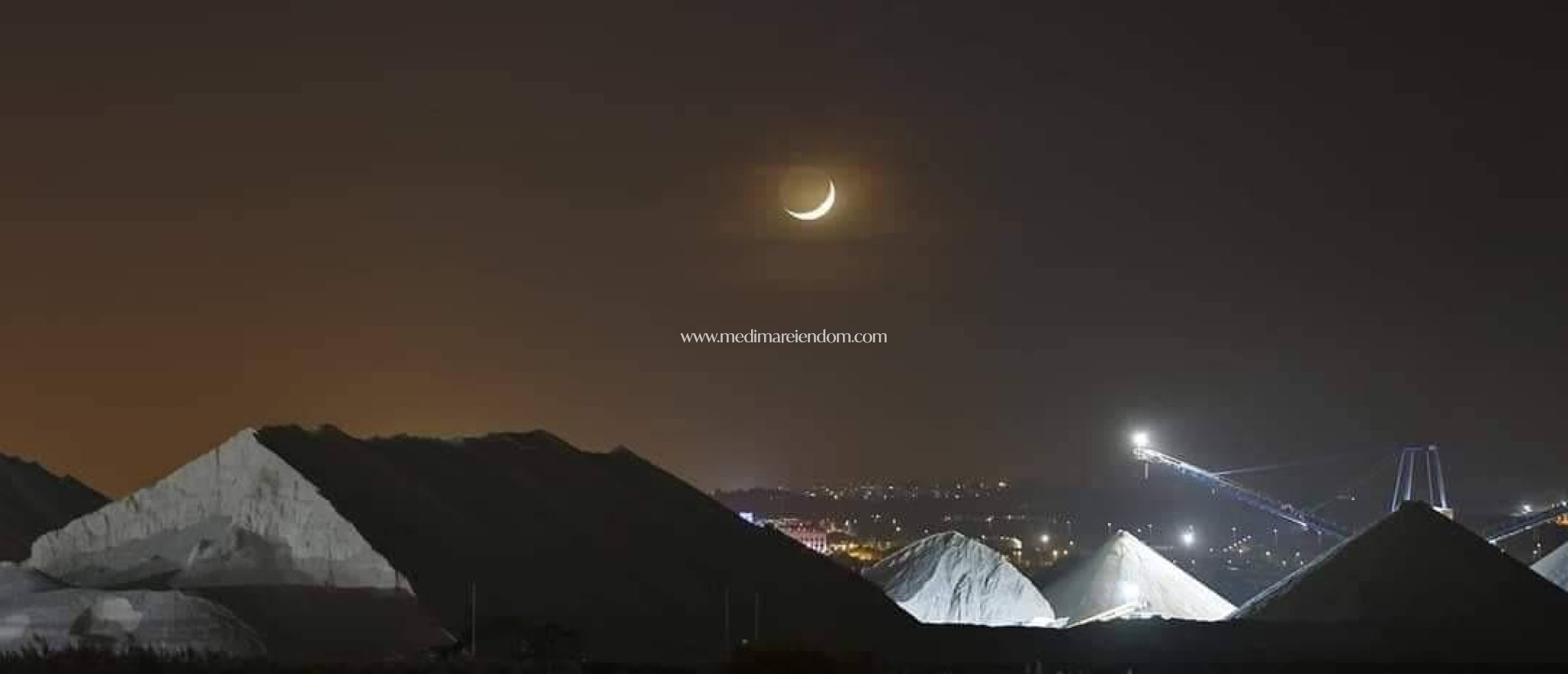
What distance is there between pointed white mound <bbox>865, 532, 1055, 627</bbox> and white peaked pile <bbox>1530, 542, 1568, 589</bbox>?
49.3ft

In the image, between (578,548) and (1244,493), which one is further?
(1244,493)

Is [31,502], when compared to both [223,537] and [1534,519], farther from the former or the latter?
[1534,519]

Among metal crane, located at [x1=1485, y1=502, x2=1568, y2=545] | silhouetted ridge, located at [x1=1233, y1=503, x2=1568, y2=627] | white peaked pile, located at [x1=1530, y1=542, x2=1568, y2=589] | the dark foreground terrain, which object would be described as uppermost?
metal crane, located at [x1=1485, y1=502, x2=1568, y2=545]

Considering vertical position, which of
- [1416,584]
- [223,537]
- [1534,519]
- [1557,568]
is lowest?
[1416,584]

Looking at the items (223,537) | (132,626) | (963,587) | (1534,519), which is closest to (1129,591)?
(963,587)

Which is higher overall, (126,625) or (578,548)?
(578,548)

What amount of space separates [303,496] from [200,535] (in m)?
2.31

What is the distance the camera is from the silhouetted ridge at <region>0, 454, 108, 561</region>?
54.1 m

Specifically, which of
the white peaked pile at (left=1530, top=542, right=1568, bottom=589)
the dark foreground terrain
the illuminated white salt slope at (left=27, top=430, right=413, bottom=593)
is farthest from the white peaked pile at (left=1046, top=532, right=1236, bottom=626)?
the illuminated white salt slope at (left=27, top=430, right=413, bottom=593)

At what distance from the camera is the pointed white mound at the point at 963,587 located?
61094 millimetres

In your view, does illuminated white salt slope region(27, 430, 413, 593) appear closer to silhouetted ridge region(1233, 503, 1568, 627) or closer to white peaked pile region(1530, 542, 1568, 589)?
silhouetted ridge region(1233, 503, 1568, 627)

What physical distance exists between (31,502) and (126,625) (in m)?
25.4

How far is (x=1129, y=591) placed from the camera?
65250mm

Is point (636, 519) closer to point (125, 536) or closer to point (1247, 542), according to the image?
point (125, 536)
